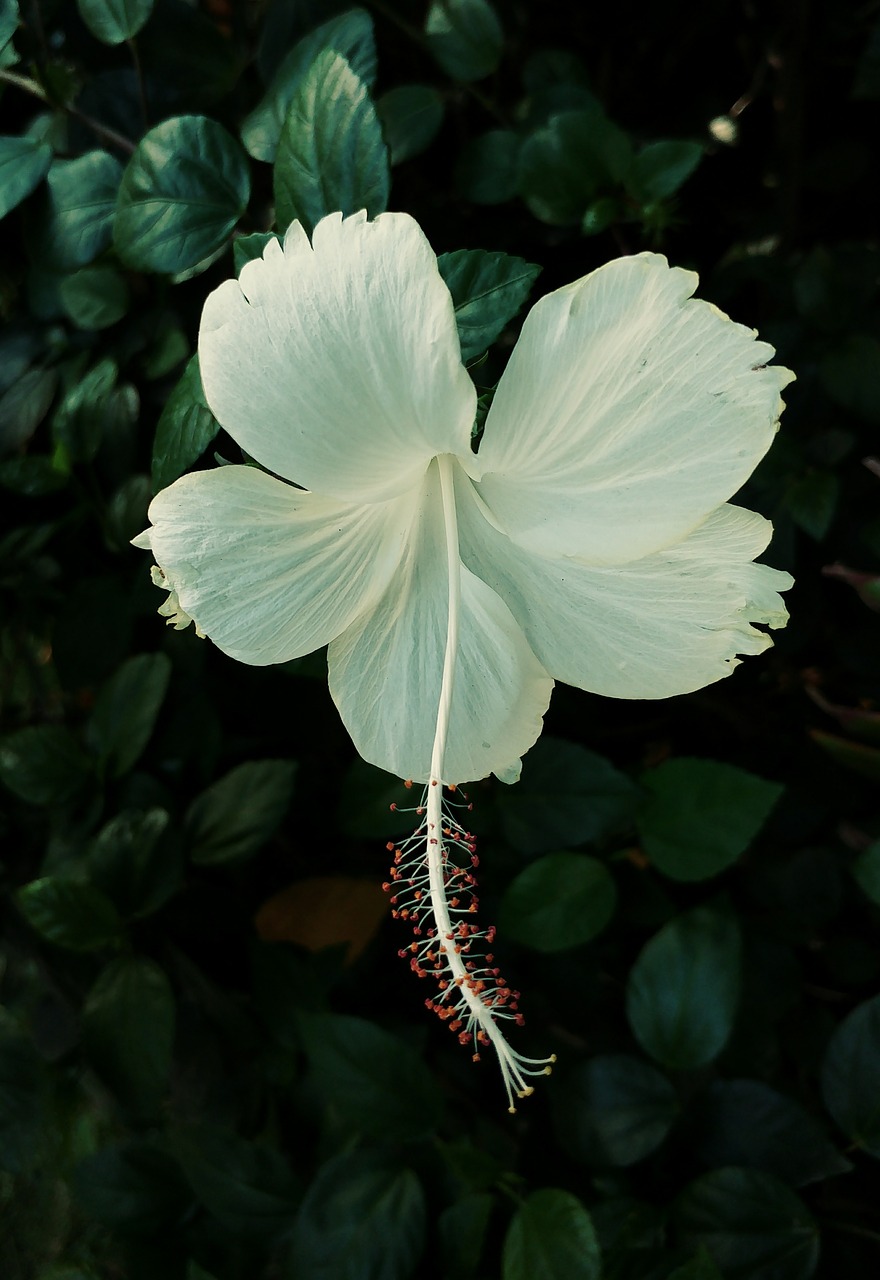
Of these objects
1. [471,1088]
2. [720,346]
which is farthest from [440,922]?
[471,1088]

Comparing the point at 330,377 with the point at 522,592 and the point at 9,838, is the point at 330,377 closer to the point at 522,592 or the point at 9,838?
the point at 522,592

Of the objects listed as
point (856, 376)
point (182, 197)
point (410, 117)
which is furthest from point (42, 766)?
point (856, 376)

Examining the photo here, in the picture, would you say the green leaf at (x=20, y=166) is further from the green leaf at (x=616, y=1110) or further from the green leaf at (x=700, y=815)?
the green leaf at (x=616, y=1110)

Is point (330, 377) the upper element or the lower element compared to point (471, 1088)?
upper

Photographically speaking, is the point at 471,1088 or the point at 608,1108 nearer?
the point at 608,1108

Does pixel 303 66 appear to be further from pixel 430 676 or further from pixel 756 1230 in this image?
pixel 756 1230
